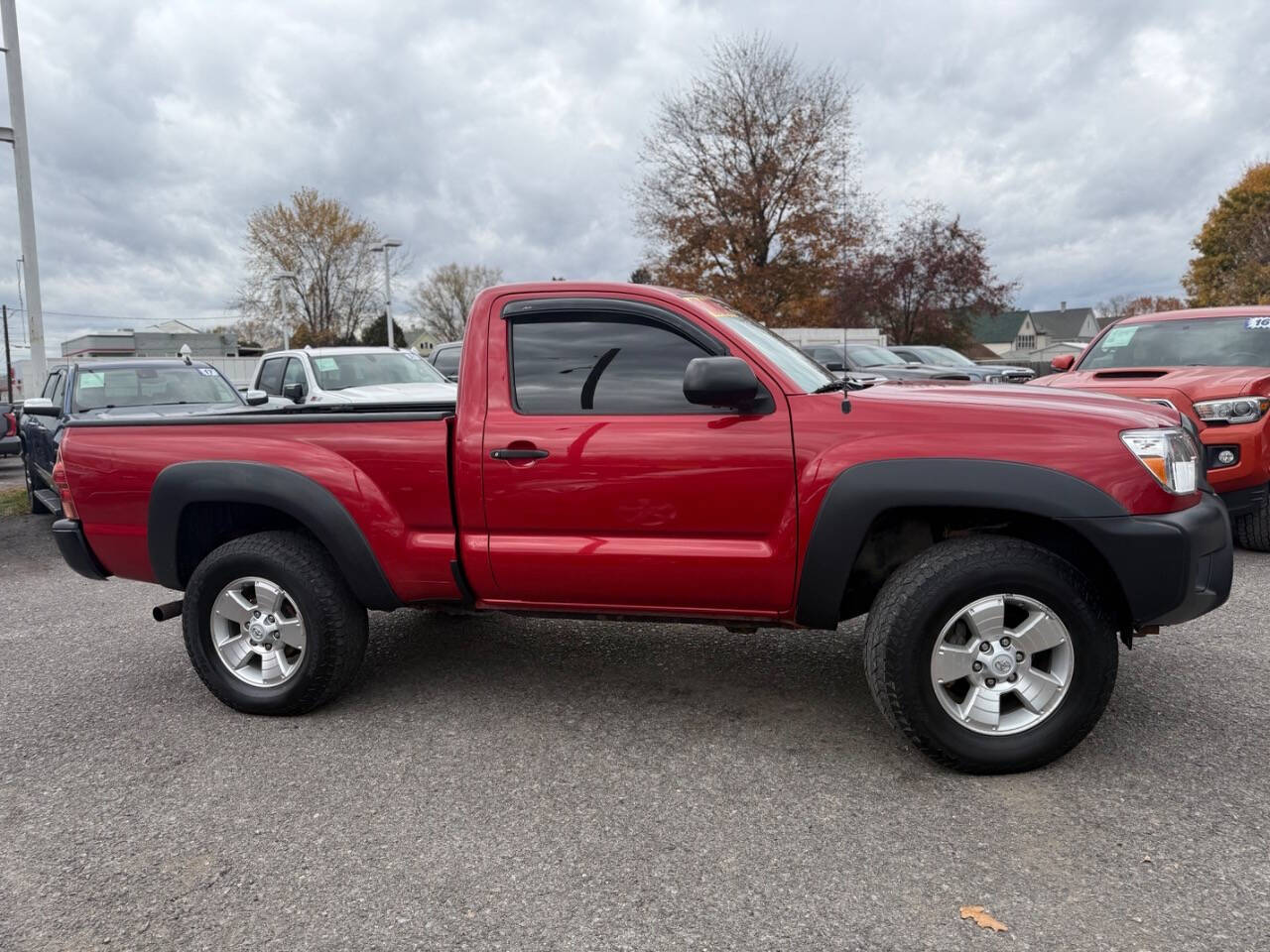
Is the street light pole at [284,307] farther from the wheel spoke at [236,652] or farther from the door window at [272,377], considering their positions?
the wheel spoke at [236,652]

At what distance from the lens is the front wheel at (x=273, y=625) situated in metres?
4.02

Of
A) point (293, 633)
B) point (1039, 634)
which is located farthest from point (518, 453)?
point (1039, 634)

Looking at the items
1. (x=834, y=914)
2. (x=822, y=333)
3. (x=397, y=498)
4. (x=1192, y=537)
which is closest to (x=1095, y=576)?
(x=1192, y=537)

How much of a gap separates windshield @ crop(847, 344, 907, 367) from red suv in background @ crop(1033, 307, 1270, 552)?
9278mm

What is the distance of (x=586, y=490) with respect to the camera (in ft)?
12.0

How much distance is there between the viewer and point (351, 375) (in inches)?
475

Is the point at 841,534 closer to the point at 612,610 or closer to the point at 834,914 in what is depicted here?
the point at 612,610

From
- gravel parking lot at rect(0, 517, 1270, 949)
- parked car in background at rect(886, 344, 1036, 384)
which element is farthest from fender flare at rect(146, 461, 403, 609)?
parked car in background at rect(886, 344, 1036, 384)

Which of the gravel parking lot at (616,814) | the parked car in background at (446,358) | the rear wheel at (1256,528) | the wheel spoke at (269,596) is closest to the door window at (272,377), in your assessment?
the parked car in background at (446,358)

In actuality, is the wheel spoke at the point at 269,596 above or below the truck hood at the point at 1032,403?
below

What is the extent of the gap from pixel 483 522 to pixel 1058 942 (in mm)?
2425

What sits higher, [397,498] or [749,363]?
[749,363]

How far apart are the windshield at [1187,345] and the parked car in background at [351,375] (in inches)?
279

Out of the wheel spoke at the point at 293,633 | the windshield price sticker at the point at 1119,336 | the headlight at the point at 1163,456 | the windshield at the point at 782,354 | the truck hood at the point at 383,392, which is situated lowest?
the wheel spoke at the point at 293,633
